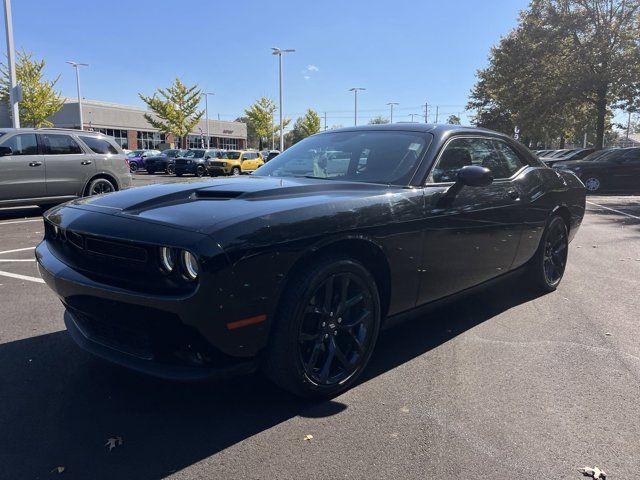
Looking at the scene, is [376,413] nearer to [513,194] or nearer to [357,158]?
[357,158]

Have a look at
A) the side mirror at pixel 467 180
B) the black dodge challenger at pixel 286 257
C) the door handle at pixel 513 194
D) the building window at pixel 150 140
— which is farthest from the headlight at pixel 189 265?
the building window at pixel 150 140

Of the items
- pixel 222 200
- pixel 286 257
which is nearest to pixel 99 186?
pixel 222 200

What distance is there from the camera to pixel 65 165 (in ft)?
33.0

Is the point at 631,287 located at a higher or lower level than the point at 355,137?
lower

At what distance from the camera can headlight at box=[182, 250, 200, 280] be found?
2.41 meters

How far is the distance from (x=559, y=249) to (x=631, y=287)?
3.09 feet

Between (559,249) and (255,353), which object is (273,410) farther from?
(559,249)

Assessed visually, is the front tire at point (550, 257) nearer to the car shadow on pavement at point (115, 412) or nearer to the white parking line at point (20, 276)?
the car shadow on pavement at point (115, 412)

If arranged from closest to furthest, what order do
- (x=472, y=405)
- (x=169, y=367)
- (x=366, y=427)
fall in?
(x=169, y=367)
(x=366, y=427)
(x=472, y=405)

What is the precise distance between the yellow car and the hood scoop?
1026 inches

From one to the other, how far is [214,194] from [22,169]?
8.14m

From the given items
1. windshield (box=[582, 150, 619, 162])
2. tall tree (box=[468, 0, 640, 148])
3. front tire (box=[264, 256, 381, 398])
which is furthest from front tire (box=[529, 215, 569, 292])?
tall tree (box=[468, 0, 640, 148])

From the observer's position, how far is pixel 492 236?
4.01 m

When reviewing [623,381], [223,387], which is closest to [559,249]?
[623,381]
